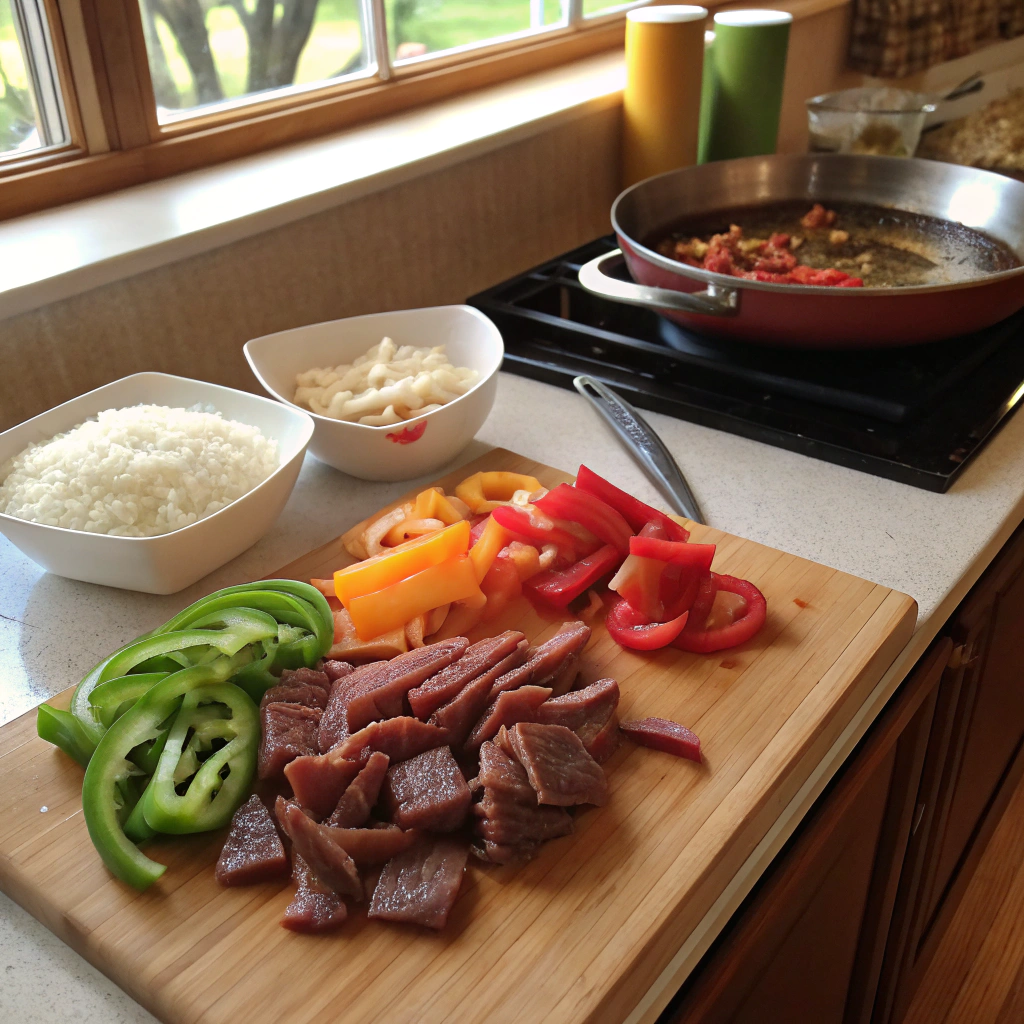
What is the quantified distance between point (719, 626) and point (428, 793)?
0.31m

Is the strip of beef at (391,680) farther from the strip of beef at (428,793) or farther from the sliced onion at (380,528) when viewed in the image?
the sliced onion at (380,528)

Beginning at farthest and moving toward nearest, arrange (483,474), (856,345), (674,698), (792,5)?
(792,5), (856,345), (483,474), (674,698)

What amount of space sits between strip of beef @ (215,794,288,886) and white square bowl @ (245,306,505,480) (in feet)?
1.48

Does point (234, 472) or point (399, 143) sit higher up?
point (399, 143)

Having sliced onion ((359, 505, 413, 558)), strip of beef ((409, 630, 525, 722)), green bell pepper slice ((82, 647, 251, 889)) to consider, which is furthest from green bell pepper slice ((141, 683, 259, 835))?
sliced onion ((359, 505, 413, 558))

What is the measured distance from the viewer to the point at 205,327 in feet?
4.05

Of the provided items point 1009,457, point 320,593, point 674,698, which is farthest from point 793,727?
point 1009,457

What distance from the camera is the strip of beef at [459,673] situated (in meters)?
0.76

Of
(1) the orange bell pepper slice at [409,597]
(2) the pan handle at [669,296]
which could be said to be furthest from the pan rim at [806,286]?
(1) the orange bell pepper slice at [409,597]

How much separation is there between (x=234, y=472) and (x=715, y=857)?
1.81 ft

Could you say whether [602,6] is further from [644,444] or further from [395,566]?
[395,566]

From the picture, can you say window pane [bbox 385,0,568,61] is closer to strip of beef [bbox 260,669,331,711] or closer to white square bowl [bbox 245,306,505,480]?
white square bowl [bbox 245,306,505,480]

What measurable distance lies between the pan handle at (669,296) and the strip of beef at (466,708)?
1.92 feet

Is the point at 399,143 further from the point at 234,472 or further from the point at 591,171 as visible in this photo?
the point at 234,472
